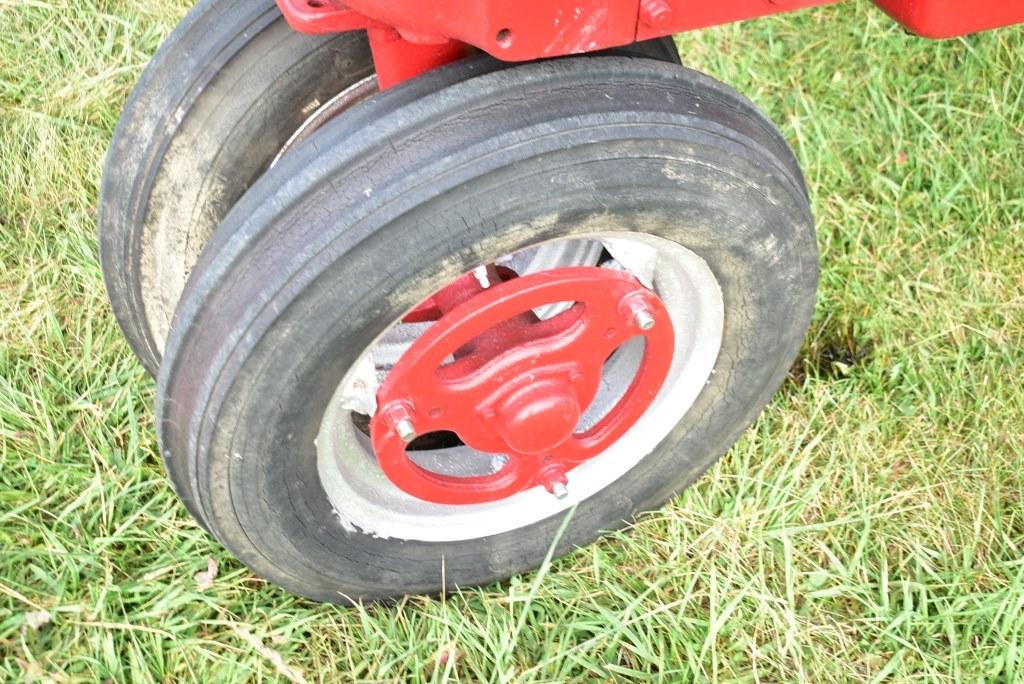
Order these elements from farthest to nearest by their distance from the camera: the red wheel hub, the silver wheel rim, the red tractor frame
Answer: the silver wheel rim
the red wheel hub
the red tractor frame

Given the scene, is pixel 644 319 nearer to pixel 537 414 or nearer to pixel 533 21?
pixel 537 414

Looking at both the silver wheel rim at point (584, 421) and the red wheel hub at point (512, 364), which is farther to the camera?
the silver wheel rim at point (584, 421)

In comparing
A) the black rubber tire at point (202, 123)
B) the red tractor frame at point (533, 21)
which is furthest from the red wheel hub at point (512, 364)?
the black rubber tire at point (202, 123)

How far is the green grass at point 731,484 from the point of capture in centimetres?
168

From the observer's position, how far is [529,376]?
1.46 meters

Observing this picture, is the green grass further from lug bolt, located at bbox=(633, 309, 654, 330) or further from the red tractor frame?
the red tractor frame

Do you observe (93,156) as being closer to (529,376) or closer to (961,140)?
(529,376)

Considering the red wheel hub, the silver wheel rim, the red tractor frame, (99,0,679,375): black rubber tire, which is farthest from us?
(99,0,679,375): black rubber tire

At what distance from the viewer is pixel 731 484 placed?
1.92 meters

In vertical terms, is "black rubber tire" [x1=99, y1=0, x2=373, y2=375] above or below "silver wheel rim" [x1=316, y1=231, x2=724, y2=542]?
above

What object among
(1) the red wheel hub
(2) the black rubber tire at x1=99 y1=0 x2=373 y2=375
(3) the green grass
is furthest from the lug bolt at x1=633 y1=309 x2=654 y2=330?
(2) the black rubber tire at x1=99 y1=0 x2=373 y2=375

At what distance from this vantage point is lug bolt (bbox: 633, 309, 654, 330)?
4.70 feet

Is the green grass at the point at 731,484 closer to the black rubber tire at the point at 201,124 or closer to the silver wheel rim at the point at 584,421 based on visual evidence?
the silver wheel rim at the point at 584,421

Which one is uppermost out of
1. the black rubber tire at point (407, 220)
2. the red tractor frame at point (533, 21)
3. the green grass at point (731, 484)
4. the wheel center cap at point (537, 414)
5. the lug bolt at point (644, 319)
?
the red tractor frame at point (533, 21)
